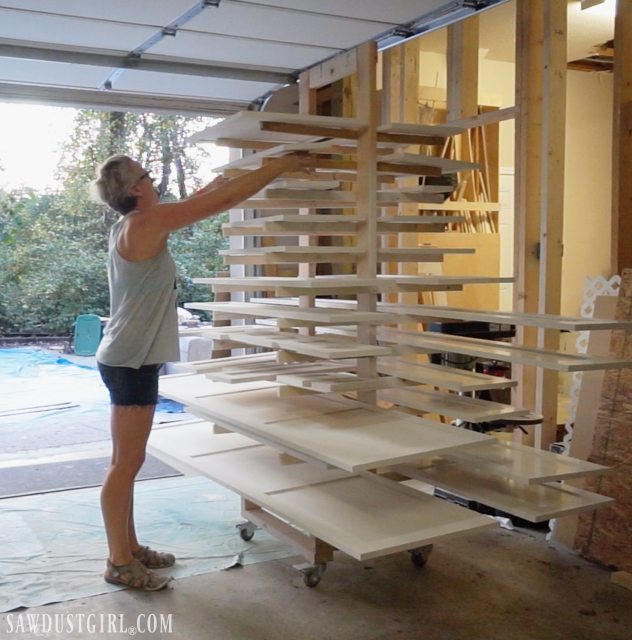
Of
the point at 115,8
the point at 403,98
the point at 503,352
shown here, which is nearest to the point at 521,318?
the point at 503,352

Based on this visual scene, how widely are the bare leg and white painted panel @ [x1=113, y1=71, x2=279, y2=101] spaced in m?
1.75

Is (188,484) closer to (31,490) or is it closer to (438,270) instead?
(31,490)

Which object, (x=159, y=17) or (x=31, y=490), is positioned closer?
(x=159, y=17)

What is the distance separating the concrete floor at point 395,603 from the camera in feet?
8.45

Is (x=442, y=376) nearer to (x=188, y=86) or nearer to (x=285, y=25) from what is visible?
(x=285, y=25)

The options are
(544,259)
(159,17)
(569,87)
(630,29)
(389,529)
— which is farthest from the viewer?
(569,87)

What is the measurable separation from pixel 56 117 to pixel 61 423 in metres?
5.83

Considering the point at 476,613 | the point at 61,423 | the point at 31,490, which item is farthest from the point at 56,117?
the point at 476,613

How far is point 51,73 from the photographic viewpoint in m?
3.64

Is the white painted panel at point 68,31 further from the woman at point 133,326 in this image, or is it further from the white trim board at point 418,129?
the white trim board at point 418,129

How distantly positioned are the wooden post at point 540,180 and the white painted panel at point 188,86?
1.31 meters

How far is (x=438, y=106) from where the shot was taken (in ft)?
16.9

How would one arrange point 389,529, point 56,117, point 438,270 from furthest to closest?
point 56,117 → point 438,270 → point 389,529

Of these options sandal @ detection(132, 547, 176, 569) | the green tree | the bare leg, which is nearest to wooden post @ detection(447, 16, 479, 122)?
the bare leg
